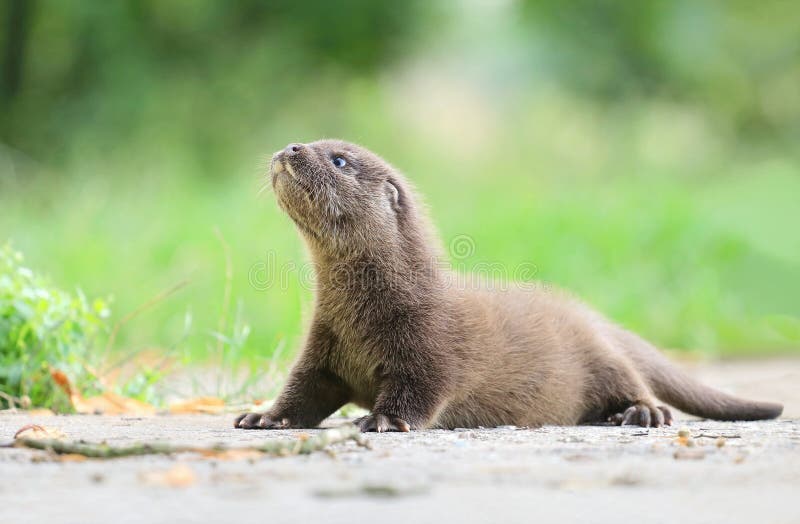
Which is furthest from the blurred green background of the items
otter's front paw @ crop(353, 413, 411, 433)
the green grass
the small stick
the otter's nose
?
the small stick

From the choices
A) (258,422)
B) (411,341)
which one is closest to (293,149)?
(411,341)

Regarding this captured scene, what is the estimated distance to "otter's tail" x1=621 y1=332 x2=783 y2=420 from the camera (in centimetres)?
516

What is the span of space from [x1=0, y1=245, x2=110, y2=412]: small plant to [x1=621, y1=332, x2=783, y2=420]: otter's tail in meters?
2.78

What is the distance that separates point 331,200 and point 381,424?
114 cm

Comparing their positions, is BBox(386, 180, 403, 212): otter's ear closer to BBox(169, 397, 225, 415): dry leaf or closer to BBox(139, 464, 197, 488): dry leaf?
BBox(169, 397, 225, 415): dry leaf

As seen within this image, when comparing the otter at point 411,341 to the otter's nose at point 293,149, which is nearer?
the otter at point 411,341

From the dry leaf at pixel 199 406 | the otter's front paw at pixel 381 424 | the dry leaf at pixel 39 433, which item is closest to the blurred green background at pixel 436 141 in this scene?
the dry leaf at pixel 199 406

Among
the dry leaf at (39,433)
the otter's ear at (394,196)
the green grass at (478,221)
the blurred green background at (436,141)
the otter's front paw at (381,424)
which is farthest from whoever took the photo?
the blurred green background at (436,141)

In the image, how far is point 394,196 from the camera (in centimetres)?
494

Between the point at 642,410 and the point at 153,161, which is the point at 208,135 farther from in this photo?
the point at 642,410

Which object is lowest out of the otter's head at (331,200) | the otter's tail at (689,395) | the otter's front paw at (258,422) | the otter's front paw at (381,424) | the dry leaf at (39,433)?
the dry leaf at (39,433)

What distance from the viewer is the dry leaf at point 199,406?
17.5 feet

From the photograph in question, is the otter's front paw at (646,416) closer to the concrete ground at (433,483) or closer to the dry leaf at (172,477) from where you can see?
the concrete ground at (433,483)

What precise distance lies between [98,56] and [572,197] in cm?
644
